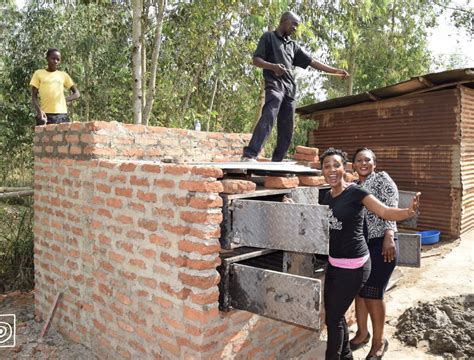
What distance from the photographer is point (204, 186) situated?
2.76 metres

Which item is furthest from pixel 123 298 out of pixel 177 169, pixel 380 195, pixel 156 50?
pixel 156 50

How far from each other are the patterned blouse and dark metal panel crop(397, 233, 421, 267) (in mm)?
542

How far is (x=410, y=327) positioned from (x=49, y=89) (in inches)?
204

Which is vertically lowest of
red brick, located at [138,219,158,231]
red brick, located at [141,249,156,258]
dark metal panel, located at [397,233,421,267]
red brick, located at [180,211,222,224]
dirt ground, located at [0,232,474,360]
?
dirt ground, located at [0,232,474,360]

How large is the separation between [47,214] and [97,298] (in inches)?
50.3

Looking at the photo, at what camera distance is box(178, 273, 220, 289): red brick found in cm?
285

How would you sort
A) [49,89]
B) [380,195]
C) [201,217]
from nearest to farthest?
[201,217], [380,195], [49,89]

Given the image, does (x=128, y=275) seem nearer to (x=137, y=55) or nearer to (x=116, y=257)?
(x=116, y=257)

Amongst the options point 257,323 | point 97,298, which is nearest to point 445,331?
point 257,323

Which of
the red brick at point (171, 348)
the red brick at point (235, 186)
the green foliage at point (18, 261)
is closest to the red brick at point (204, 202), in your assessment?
the red brick at point (235, 186)

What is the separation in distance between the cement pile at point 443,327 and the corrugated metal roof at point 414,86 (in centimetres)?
467

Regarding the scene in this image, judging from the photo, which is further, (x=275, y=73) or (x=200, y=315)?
(x=275, y=73)

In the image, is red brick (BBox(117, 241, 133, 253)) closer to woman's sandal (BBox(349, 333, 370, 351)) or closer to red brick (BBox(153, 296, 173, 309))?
red brick (BBox(153, 296, 173, 309))


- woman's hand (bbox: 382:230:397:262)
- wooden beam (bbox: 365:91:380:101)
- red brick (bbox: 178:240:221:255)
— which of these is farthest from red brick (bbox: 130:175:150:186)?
wooden beam (bbox: 365:91:380:101)
